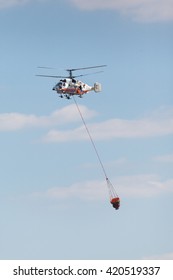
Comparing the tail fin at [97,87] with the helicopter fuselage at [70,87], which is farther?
the tail fin at [97,87]

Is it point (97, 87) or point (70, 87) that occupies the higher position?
point (97, 87)

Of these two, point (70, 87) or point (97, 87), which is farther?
point (97, 87)

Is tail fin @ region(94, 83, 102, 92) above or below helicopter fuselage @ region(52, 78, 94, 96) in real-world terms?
above

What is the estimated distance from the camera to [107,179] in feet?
338

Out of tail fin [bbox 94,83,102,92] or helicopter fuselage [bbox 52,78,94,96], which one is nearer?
helicopter fuselage [bbox 52,78,94,96]

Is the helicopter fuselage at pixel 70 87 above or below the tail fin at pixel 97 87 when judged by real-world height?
below
